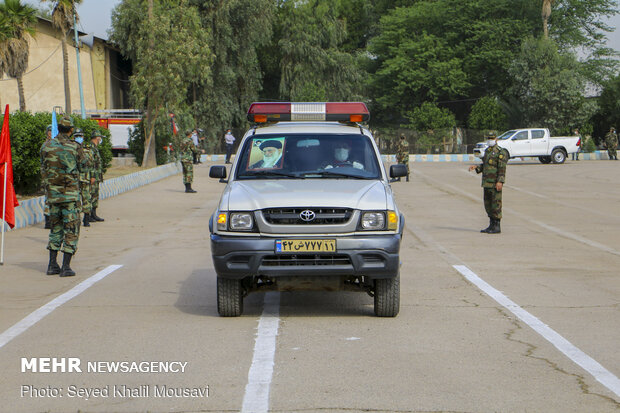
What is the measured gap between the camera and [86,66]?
53.4 metres

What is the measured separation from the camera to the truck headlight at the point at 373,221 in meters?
7.49

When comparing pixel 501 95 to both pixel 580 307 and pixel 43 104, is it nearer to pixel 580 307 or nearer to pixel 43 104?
pixel 43 104

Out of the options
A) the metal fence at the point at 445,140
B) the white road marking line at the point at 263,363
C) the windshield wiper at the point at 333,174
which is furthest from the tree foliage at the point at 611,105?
the white road marking line at the point at 263,363

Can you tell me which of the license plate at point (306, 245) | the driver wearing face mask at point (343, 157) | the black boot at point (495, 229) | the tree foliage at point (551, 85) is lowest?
the black boot at point (495, 229)

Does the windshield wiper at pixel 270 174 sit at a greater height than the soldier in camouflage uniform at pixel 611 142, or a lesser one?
greater

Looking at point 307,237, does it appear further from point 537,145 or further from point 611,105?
point 611,105

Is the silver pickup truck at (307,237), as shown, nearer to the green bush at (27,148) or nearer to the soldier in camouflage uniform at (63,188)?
the soldier in camouflage uniform at (63,188)

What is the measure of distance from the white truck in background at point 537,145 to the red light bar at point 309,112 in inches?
1414

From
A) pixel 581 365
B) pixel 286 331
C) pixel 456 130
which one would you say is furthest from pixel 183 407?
pixel 456 130

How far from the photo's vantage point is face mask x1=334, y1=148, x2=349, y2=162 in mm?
8562

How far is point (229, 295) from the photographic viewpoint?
779 centimetres

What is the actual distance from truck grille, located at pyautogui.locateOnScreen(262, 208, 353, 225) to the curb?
1045 cm

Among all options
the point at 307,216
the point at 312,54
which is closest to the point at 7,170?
the point at 307,216

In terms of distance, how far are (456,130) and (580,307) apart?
180 feet
